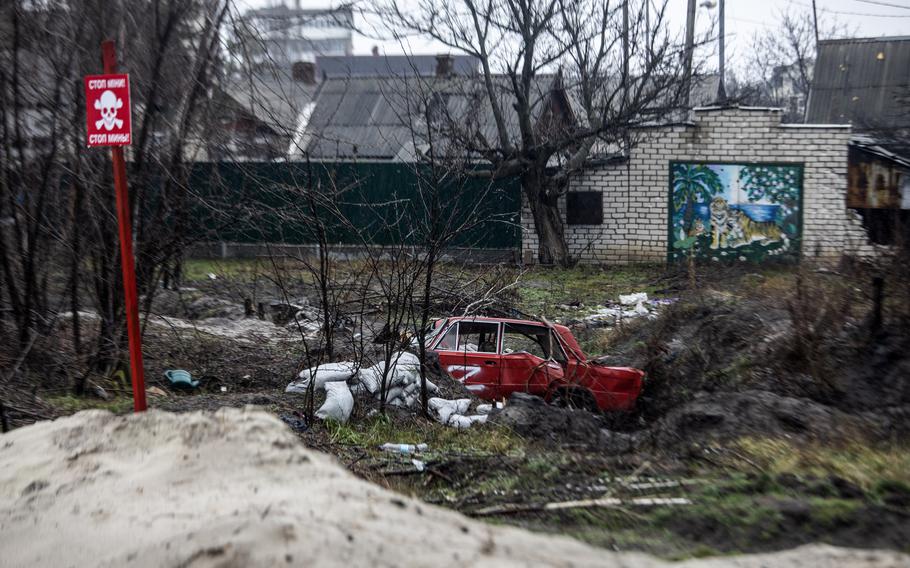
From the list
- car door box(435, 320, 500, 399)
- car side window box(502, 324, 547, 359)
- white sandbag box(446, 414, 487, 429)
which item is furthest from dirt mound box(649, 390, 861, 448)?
car side window box(502, 324, 547, 359)

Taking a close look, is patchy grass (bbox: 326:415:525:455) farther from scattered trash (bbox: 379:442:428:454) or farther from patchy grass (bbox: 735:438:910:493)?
patchy grass (bbox: 735:438:910:493)

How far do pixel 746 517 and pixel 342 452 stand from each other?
3.08 metres

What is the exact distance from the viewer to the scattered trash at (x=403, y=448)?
642cm

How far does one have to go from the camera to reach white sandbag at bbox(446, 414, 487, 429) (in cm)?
761

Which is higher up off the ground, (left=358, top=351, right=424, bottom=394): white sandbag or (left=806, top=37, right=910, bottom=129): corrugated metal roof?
(left=806, top=37, right=910, bottom=129): corrugated metal roof

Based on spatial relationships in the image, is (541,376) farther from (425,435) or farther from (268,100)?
(268,100)

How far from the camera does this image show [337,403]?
23.7 feet

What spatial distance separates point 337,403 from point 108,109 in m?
2.96

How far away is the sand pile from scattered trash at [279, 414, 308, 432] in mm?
2342

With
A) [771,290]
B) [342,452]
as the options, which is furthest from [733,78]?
[342,452]

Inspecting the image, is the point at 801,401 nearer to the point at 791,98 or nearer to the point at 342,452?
the point at 342,452

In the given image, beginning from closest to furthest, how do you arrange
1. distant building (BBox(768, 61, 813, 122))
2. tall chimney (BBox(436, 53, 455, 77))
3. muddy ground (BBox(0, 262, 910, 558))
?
1. muddy ground (BBox(0, 262, 910, 558))
2. tall chimney (BBox(436, 53, 455, 77))
3. distant building (BBox(768, 61, 813, 122))

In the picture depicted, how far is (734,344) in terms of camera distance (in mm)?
9727

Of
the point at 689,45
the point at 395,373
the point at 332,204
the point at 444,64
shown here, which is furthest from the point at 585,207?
the point at 332,204
